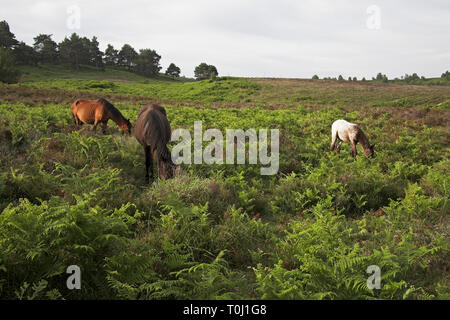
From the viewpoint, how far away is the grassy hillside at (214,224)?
118 inches

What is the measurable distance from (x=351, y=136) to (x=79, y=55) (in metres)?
85.3

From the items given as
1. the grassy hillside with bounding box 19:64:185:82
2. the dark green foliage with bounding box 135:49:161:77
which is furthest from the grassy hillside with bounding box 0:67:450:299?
the dark green foliage with bounding box 135:49:161:77

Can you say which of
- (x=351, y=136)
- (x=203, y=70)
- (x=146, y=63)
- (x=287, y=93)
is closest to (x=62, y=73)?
(x=146, y=63)

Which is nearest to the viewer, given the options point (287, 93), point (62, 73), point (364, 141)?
point (364, 141)

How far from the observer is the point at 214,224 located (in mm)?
5109

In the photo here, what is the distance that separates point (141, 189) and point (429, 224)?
20.3 ft

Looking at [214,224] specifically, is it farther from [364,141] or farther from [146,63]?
[146,63]

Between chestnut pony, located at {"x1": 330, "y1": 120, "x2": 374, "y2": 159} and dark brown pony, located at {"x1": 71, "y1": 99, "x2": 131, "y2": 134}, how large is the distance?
27.5ft

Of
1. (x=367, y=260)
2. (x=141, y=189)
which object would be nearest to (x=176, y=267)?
(x=367, y=260)

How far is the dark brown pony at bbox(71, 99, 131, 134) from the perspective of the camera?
10258 mm

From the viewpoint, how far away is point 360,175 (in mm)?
7211

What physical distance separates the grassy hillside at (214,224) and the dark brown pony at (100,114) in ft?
1.64

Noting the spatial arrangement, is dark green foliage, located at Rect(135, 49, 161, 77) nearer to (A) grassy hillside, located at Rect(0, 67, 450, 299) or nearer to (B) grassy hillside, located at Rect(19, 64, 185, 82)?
(B) grassy hillside, located at Rect(19, 64, 185, 82)

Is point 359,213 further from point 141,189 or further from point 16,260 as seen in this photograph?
point 16,260
